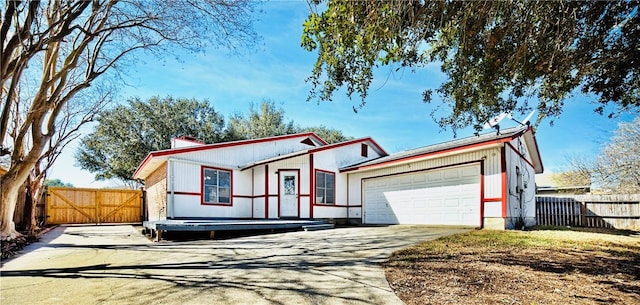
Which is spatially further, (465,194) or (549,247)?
(465,194)

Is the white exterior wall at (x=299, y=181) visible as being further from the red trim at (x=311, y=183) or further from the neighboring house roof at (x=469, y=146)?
the neighboring house roof at (x=469, y=146)

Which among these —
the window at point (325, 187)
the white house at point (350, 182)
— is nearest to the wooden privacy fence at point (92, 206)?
the white house at point (350, 182)

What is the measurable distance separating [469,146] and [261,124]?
2182 centimetres

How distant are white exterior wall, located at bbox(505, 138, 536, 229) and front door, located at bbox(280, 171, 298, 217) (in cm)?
784

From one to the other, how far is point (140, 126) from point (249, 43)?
19986 mm

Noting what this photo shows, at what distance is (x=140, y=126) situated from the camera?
24375mm

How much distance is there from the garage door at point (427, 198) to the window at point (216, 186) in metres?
6.14

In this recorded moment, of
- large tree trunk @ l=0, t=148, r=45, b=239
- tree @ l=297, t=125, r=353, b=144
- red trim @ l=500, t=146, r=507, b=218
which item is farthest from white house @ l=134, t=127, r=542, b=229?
tree @ l=297, t=125, r=353, b=144

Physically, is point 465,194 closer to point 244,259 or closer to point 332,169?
point 332,169

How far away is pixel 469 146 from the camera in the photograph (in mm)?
10555

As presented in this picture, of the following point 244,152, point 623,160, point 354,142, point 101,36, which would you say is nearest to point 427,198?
point 354,142

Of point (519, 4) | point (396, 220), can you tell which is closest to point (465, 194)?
point (396, 220)

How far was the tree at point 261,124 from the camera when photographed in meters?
29.0

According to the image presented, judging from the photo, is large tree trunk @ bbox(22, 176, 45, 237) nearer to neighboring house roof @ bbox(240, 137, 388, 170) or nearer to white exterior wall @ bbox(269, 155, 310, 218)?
neighboring house roof @ bbox(240, 137, 388, 170)
